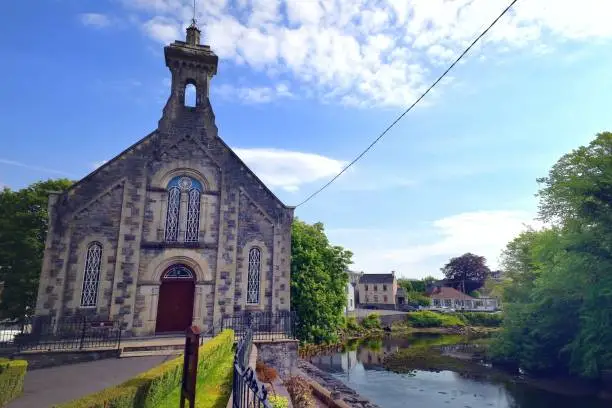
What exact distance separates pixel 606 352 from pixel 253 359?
21715 mm

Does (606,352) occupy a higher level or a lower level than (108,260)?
lower

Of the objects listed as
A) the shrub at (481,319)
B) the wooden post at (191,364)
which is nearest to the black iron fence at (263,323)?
the wooden post at (191,364)

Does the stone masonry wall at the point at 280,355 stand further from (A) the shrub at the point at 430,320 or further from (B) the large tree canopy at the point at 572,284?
(A) the shrub at the point at 430,320

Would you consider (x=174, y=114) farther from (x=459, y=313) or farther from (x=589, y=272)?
(x=459, y=313)

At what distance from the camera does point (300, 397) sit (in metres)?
15.1

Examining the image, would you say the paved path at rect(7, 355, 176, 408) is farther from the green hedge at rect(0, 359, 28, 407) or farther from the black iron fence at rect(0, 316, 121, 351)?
the black iron fence at rect(0, 316, 121, 351)

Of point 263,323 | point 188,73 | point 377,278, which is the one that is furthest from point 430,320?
point 188,73

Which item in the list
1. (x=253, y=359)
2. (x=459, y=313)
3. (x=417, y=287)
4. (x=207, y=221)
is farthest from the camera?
(x=417, y=287)

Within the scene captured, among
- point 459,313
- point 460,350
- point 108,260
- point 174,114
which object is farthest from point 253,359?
point 459,313

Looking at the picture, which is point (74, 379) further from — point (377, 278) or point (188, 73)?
point (377, 278)

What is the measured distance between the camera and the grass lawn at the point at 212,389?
8.82m

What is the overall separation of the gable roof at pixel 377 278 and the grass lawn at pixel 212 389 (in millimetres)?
73857

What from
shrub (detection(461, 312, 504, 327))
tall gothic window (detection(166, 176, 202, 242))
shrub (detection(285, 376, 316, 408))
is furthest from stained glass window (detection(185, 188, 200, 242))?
shrub (detection(461, 312, 504, 327))

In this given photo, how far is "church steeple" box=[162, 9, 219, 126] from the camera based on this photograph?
2122 centimetres
